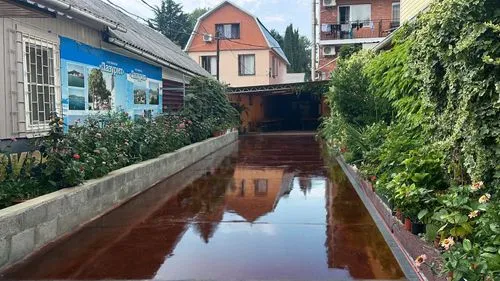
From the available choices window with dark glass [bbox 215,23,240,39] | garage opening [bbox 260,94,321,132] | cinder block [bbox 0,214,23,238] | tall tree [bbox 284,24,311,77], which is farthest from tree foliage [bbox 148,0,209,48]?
cinder block [bbox 0,214,23,238]

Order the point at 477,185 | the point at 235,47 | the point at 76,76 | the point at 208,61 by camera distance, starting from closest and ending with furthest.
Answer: the point at 477,185 → the point at 76,76 → the point at 208,61 → the point at 235,47

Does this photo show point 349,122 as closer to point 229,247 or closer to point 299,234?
point 299,234

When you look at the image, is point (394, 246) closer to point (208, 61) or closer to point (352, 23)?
point (352, 23)

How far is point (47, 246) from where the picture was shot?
5199mm

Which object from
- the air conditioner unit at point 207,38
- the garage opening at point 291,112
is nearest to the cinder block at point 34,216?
the garage opening at point 291,112

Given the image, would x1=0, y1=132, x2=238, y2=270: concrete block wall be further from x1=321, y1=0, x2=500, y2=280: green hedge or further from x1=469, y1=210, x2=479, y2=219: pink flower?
x1=469, y1=210, x2=479, y2=219: pink flower

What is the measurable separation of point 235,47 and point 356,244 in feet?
105

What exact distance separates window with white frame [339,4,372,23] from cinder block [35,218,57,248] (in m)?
29.0

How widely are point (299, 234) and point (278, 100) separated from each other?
2693cm

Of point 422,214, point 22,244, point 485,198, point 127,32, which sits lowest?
point 22,244

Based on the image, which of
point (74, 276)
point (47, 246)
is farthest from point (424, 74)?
point (47, 246)

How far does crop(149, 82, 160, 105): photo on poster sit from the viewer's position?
1360 cm

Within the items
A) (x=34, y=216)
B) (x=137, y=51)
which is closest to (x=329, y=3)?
(x=137, y=51)

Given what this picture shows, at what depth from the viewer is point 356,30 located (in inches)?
1249
